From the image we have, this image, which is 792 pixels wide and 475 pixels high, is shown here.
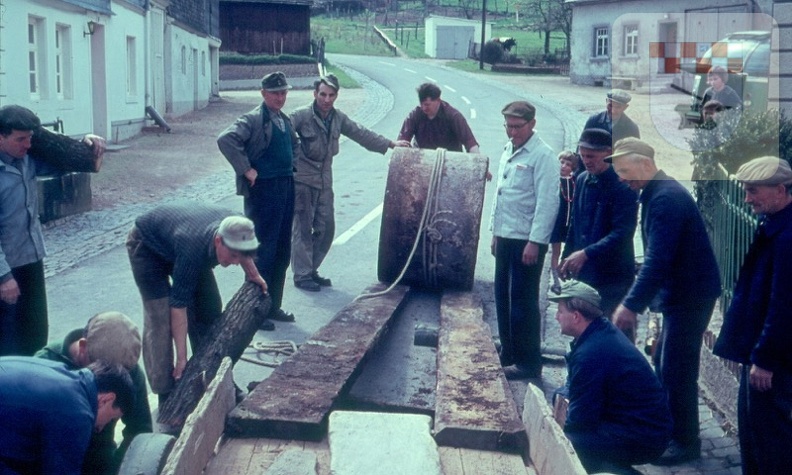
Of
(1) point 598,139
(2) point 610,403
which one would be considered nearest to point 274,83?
(1) point 598,139

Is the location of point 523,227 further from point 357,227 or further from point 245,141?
point 357,227

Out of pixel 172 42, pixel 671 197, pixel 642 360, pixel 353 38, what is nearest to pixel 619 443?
pixel 642 360

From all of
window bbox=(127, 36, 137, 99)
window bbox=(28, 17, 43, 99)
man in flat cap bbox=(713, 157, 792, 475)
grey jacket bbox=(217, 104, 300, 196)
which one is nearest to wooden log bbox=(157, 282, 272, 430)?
grey jacket bbox=(217, 104, 300, 196)

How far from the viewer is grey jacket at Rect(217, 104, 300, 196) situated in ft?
25.3

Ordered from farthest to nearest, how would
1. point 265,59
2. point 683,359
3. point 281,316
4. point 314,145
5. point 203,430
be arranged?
point 265,59 < point 314,145 < point 281,316 < point 683,359 < point 203,430

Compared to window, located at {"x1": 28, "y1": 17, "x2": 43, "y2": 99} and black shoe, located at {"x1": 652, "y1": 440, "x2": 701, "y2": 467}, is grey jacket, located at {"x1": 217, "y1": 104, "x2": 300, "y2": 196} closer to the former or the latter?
black shoe, located at {"x1": 652, "y1": 440, "x2": 701, "y2": 467}

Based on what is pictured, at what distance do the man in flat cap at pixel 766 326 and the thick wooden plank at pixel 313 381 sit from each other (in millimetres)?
2053

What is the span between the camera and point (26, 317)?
5.72 meters

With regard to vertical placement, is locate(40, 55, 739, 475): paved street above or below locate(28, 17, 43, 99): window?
below

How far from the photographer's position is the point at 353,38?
67.8 m

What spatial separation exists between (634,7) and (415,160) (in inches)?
1254

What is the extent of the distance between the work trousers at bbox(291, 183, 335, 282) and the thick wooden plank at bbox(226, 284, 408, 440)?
63.7 inches

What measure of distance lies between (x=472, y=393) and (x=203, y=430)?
5.82 ft

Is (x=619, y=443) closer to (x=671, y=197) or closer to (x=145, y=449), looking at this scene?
(x=671, y=197)
